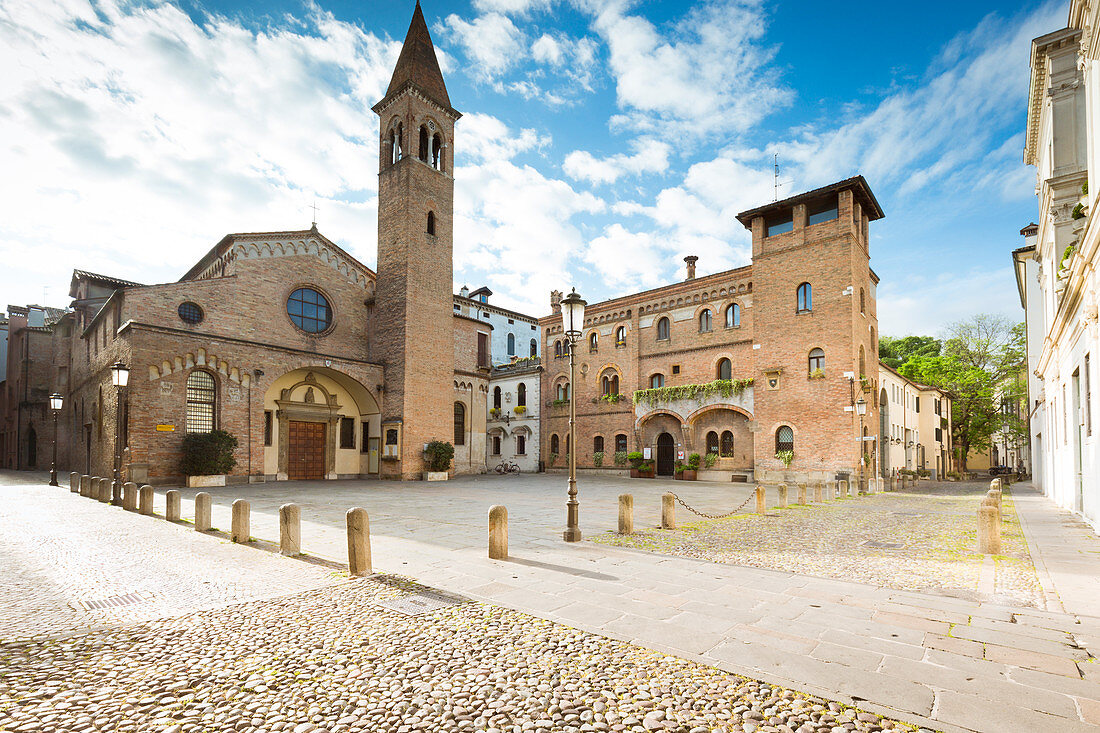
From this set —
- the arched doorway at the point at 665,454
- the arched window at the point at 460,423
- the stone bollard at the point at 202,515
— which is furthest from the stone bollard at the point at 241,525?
the arched doorway at the point at 665,454

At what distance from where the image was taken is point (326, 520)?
38.4 feet

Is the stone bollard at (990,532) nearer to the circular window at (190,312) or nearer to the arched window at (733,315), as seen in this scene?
the arched window at (733,315)

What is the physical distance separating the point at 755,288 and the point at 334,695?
28897mm

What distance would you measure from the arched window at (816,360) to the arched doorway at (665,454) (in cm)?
863

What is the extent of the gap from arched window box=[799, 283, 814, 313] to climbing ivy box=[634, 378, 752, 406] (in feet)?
14.2

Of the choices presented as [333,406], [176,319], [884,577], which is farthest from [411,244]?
[884,577]

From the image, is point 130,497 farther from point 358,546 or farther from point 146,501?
point 358,546

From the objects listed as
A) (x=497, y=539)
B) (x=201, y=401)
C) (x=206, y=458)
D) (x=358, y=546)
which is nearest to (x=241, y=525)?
(x=358, y=546)

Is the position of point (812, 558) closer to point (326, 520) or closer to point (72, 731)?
point (72, 731)

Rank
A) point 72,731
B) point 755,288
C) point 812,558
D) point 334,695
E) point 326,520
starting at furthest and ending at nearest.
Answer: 1. point 755,288
2. point 326,520
3. point 812,558
4. point 334,695
5. point 72,731

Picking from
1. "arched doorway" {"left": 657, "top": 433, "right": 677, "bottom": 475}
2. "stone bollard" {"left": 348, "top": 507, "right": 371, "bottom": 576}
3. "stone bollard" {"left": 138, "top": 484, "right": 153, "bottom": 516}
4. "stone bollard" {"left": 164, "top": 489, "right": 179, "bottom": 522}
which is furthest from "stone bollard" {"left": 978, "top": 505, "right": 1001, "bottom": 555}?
"arched doorway" {"left": 657, "top": 433, "right": 677, "bottom": 475}

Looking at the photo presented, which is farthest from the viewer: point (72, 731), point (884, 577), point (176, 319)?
point (176, 319)

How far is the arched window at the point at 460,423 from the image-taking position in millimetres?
32031

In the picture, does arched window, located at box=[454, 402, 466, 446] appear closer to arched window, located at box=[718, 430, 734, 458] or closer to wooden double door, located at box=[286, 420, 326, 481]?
wooden double door, located at box=[286, 420, 326, 481]
